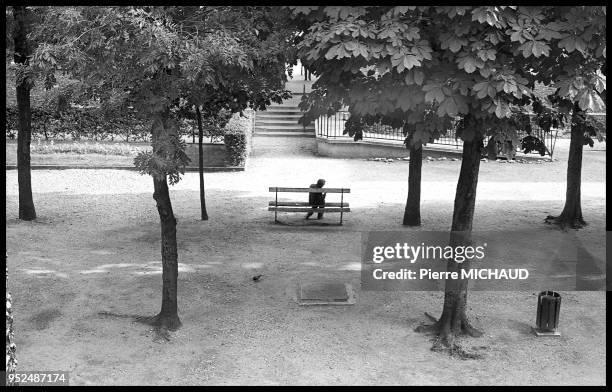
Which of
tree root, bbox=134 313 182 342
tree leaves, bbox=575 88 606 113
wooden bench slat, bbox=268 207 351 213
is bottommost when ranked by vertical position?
tree root, bbox=134 313 182 342

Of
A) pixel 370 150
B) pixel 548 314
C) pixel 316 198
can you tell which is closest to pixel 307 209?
pixel 316 198

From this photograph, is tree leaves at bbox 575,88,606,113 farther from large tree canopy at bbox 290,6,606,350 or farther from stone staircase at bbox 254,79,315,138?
stone staircase at bbox 254,79,315,138

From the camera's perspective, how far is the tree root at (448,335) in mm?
10680

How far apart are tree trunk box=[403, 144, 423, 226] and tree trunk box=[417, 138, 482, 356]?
551 cm

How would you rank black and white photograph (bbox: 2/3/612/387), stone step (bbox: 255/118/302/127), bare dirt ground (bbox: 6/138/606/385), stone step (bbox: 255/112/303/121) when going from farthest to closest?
stone step (bbox: 255/112/303/121) → stone step (bbox: 255/118/302/127) → bare dirt ground (bbox: 6/138/606/385) → black and white photograph (bbox: 2/3/612/387)

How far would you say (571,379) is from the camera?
9.97m

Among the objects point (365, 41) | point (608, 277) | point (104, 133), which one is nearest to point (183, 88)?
point (365, 41)

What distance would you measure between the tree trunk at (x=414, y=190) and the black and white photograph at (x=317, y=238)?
0.05 metres

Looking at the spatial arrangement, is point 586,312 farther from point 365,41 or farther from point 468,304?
point 365,41

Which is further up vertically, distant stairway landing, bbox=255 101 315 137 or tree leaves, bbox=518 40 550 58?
tree leaves, bbox=518 40 550 58

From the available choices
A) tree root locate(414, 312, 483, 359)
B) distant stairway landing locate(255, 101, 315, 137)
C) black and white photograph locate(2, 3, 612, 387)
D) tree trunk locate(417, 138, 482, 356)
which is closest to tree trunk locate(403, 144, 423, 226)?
black and white photograph locate(2, 3, 612, 387)

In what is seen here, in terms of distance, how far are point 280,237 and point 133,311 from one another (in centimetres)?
503

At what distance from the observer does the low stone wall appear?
2627cm

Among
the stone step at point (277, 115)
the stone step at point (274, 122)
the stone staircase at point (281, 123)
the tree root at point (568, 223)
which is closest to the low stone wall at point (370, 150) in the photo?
the stone staircase at point (281, 123)
